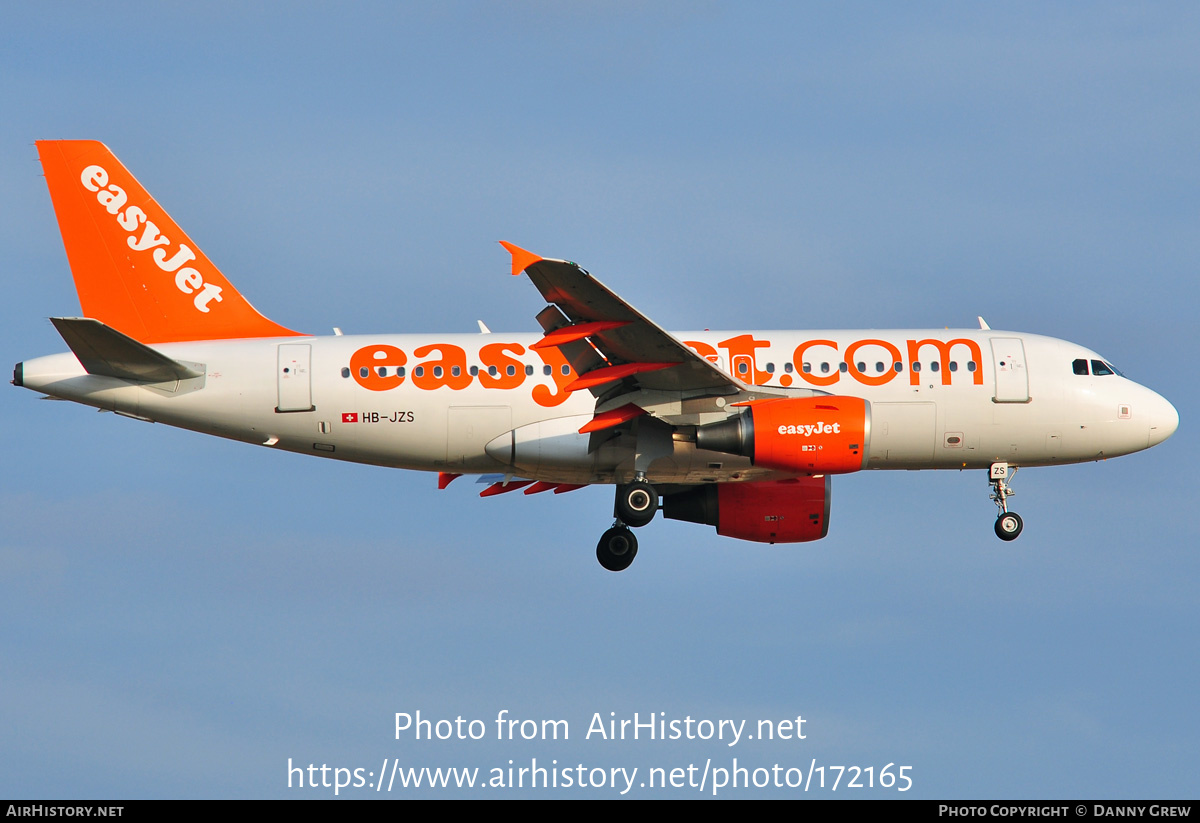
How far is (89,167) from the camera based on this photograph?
3925 cm

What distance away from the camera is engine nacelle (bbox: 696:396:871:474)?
113ft

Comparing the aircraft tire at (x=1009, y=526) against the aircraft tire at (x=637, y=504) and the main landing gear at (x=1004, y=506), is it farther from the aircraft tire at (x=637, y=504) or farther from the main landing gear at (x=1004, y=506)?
the aircraft tire at (x=637, y=504)

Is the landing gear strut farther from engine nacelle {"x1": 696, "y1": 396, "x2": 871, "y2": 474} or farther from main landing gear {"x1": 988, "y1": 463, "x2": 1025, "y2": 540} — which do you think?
main landing gear {"x1": 988, "y1": 463, "x2": 1025, "y2": 540}

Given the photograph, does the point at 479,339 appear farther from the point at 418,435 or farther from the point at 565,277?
the point at 565,277

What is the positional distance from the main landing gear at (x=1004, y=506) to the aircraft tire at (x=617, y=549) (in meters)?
9.26

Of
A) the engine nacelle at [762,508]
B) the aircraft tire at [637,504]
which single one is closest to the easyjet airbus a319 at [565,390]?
the aircraft tire at [637,504]

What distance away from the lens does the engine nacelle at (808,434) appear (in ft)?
113

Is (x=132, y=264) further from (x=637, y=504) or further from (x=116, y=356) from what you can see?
(x=637, y=504)

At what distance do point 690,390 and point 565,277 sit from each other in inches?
217

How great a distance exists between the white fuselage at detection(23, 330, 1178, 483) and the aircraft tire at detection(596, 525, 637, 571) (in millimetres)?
2234

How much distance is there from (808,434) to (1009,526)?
738 centimetres

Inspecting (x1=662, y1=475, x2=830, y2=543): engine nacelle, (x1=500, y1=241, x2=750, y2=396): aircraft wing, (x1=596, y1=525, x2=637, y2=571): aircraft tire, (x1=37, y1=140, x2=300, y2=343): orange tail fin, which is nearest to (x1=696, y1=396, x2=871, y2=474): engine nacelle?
(x1=500, y1=241, x2=750, y2=396): aircraft wing

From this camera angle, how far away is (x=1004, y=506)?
38.4 meters

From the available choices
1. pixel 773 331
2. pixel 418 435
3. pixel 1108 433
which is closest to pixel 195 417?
pixel 418 435
